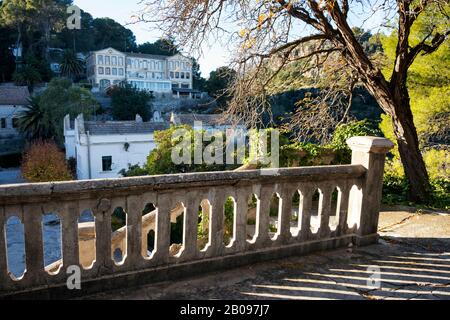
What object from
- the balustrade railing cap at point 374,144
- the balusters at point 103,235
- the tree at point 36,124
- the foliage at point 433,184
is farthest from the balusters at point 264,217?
the tree at point 36,124

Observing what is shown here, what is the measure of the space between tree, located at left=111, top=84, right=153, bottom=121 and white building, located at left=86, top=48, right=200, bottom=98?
45.0 feet

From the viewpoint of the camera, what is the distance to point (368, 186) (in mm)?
4273

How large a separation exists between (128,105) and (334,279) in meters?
45.6

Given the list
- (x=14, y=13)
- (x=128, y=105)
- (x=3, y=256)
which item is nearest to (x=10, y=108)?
(x=128, y=105)

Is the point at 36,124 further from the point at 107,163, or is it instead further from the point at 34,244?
the point at 34,244

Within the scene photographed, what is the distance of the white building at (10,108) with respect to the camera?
4306 centimetres

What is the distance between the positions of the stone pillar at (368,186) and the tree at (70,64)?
60.4 metres

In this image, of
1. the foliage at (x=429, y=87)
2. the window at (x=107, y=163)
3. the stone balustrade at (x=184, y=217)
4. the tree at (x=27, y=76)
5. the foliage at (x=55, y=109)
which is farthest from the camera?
the tree at (x=27, y=76)

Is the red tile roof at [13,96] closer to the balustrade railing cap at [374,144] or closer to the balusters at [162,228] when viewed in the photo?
the balusters at [162,228]

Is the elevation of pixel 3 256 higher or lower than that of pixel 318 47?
lower

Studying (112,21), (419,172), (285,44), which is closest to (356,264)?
(419,172)

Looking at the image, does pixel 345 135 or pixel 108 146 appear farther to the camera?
pixel 108 146

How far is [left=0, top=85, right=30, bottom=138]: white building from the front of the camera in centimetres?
4306
